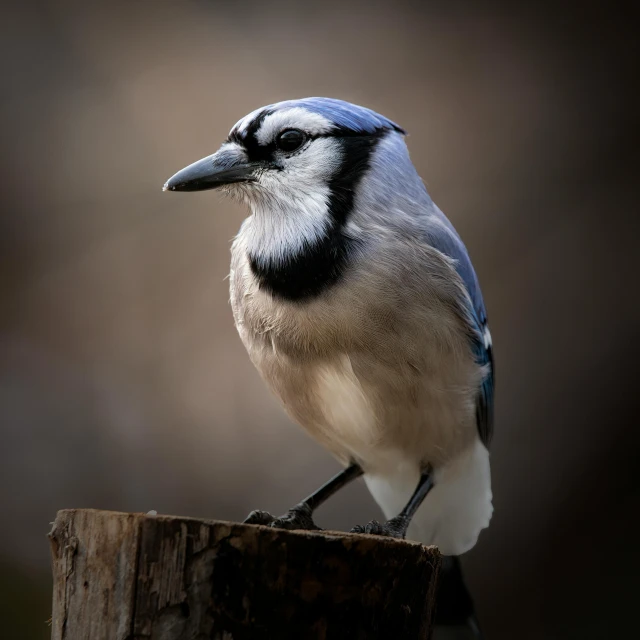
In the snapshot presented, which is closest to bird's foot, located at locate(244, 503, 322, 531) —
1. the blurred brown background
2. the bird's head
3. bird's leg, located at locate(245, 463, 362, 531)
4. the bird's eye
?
bird's leg, located at locate(245, 463, 362, 531)

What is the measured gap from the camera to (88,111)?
3988 mm

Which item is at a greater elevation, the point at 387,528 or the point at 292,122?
the point at 292,122

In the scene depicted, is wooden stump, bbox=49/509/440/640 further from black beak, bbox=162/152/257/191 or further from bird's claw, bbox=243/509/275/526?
A: black beak, bbox=162/152/257/191

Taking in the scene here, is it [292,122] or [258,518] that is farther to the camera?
[292,122]

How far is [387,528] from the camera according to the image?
1.95 metres

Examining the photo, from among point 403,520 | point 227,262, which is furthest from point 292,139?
point 227,262

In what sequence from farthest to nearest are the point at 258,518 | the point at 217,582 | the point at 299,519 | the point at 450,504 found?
the point at 450,504 → the point at 299,519 → the point at 258,518 → the point at 217,582

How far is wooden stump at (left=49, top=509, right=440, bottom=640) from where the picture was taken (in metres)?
1.22

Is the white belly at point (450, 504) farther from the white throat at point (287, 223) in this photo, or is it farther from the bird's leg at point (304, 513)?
the white throat at point (287, 223)

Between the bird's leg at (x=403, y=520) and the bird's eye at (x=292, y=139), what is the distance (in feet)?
2.97

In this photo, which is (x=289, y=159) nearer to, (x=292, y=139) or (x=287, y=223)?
(x=292, y=139)

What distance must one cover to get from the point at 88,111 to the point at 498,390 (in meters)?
2.43

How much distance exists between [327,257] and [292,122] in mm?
343

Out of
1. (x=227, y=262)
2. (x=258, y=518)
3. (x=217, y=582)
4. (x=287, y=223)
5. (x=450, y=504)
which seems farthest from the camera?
(x=227, y=262)
